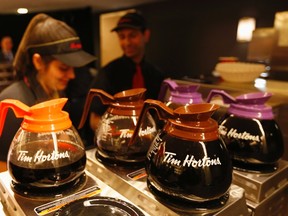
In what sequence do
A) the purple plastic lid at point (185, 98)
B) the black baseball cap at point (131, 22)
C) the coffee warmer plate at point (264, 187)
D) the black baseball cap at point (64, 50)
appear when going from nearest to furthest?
the coffee warmer plate at point (264, 187), the purple plastic lid at point (185, 98), the black baseball cap at point (64, 50), the black baseball cap at point (131, 22)

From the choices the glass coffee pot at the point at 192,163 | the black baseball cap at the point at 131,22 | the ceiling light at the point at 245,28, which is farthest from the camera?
the ceiling light at the point at 245,28

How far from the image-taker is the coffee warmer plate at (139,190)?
53cm

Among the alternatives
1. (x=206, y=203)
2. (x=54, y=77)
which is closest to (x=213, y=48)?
(x=54, y=77)

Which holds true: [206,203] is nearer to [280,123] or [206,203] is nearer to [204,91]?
[280,123]

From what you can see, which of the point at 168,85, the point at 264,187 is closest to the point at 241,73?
the point at 168,85

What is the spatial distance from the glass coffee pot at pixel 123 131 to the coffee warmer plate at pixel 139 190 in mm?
31

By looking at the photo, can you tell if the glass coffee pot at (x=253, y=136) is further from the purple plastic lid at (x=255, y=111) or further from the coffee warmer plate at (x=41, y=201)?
the coffee warmer plate at (x=41, y=201)

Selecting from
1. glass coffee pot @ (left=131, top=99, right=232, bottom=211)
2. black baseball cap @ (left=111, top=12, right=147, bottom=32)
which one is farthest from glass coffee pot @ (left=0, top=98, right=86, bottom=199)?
black baseball cap @ (left=111, top=12, right=147, bottom=32)

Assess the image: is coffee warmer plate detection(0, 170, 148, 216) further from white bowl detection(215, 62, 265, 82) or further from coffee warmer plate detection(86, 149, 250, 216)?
white bowl detection(215, 62, 265, 82)

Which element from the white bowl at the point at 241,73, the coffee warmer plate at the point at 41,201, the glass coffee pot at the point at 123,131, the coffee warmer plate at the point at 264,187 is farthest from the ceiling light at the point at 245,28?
the coffee warmer plate at the point at 41,201

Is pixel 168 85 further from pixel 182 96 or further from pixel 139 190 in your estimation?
pixel 139 190

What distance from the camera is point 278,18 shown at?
59.3 inches

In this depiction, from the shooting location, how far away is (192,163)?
0.49 m

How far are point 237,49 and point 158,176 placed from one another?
5.06 feet
